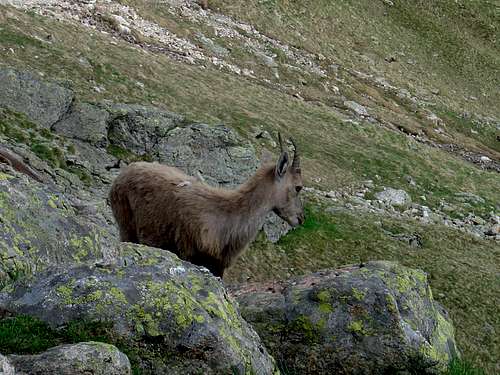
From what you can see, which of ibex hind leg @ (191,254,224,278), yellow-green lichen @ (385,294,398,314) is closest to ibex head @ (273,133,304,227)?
ibex hind leg @ (191,254,224,278)

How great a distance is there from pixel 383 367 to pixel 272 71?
31750 millimetres

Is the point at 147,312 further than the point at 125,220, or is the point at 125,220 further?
the point at 125,220

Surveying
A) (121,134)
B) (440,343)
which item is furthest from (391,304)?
(121,134)

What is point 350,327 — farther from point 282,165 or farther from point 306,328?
point 282,165

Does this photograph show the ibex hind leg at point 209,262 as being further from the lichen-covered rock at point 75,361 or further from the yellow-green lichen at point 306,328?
the lichen-covered rock at point 75,361

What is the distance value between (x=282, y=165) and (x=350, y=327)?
3933 millimetres

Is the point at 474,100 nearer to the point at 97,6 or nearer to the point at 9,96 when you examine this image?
the point at 97,6

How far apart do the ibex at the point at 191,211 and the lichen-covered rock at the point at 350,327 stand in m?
2.06

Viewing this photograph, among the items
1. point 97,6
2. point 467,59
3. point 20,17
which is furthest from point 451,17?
A: point 20,17

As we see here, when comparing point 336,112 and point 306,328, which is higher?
point 306,328

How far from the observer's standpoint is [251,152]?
2020 centimetres

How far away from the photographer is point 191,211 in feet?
36.9

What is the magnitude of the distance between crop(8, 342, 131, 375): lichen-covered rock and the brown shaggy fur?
5365mm

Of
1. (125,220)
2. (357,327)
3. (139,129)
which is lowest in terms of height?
(139,129)
